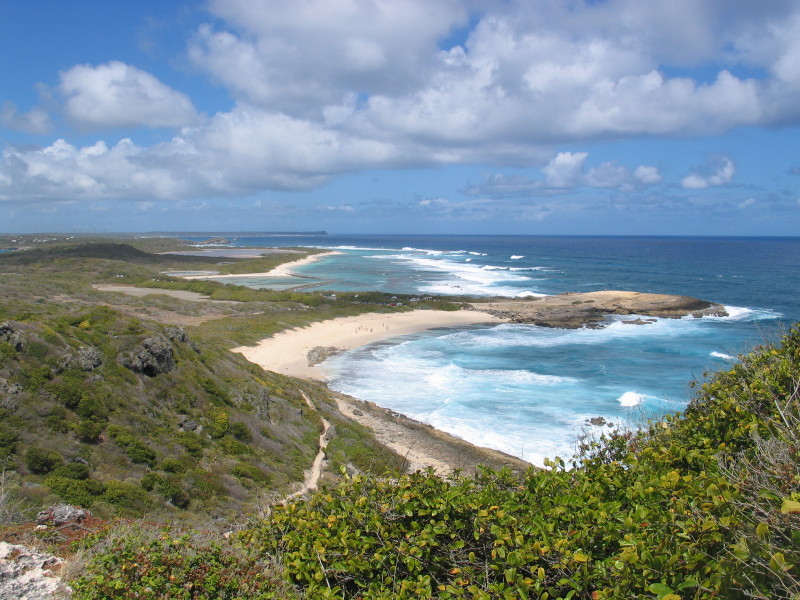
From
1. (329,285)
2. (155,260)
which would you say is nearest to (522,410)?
(329,285)

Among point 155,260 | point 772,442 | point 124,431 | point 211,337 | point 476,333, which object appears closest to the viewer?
point 772,442

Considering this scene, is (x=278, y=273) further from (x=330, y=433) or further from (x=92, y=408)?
(x=92, y=408)

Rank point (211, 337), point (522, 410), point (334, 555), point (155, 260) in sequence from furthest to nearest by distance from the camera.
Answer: point (155, 260) → point (211, 337) → point (522, 410) → point (334, 555)

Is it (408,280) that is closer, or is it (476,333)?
(476,333)

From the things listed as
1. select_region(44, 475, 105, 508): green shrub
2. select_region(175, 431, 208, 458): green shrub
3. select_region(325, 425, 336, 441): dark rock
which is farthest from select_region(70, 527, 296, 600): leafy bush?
select_region(325, 425, 336, 441): dark rock

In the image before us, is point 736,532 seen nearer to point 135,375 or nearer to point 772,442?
point 772,442

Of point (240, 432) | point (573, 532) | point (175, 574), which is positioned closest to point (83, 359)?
point (240, 432)

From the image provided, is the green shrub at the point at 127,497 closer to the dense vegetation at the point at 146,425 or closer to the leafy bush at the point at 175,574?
the dense vegetation at the point at 146,425
